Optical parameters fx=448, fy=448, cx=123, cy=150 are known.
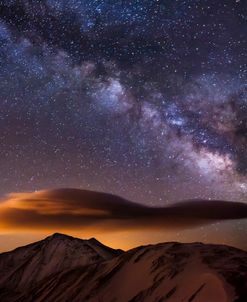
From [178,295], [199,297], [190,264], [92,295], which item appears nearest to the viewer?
[199,297]

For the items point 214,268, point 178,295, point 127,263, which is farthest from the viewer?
point 127,263

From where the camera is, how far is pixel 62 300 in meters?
117

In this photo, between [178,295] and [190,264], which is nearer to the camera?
[178,295]

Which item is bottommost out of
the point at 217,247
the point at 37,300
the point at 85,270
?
the point at 37,300

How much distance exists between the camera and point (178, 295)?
7588 centimetres

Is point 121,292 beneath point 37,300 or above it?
above

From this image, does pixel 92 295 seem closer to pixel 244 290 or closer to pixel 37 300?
pixel 37 300

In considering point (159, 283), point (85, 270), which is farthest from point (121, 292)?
point (85, 270)

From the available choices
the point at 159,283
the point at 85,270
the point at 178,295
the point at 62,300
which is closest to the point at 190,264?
the point at 159,283

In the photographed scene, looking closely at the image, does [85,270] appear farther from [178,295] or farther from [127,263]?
[178,295]

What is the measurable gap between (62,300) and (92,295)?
1423cm

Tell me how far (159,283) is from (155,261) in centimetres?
2109

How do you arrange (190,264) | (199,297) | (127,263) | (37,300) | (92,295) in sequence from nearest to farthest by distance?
(199,297)
(190,264)
(92,295)
(127,263)
(37,300)

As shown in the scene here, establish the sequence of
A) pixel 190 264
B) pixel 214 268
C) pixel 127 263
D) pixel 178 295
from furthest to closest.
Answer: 1. pixel 127 263
2. pixel 190 264
3. pixel 214 268
4. pixel 178 295
